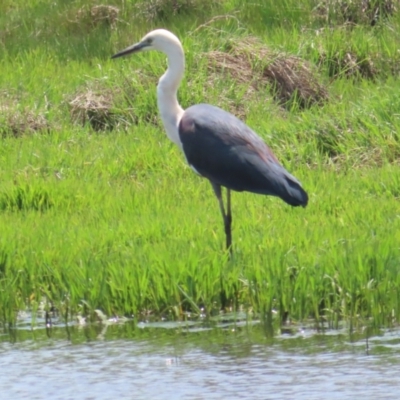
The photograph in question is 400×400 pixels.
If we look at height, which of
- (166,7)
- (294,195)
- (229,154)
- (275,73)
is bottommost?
(294,195)

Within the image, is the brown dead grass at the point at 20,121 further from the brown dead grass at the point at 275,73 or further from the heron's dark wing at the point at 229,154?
the heron's dark wing at the point at 229,154

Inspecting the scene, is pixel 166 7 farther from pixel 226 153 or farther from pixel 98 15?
pixel 226 153

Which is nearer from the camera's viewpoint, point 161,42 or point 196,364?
point 196,364

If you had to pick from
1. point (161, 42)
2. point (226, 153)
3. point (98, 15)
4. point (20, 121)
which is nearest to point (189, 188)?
point (161, 42)

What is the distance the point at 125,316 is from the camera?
6074 mm

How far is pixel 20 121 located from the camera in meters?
10.8

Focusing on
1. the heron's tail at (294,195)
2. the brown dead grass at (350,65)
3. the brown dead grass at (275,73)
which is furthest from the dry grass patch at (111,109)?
the heron's tail at (294,195)

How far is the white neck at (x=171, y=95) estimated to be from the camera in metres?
7.85

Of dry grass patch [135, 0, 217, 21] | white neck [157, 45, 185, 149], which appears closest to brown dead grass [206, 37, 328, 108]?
dry grass patch [135, 0, 217, 21]

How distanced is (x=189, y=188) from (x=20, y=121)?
2566mm

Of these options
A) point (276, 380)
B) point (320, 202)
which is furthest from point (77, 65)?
point (276, 380)

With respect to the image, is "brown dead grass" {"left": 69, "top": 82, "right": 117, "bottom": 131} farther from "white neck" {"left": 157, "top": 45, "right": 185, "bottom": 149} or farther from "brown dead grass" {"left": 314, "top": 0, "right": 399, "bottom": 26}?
"brown dead grass" {"left": 314, "top": 0, "right": 399, "bottom": 26}

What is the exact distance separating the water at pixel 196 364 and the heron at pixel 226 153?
50.2 inches

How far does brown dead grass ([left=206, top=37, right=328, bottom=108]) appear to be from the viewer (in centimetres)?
1133
